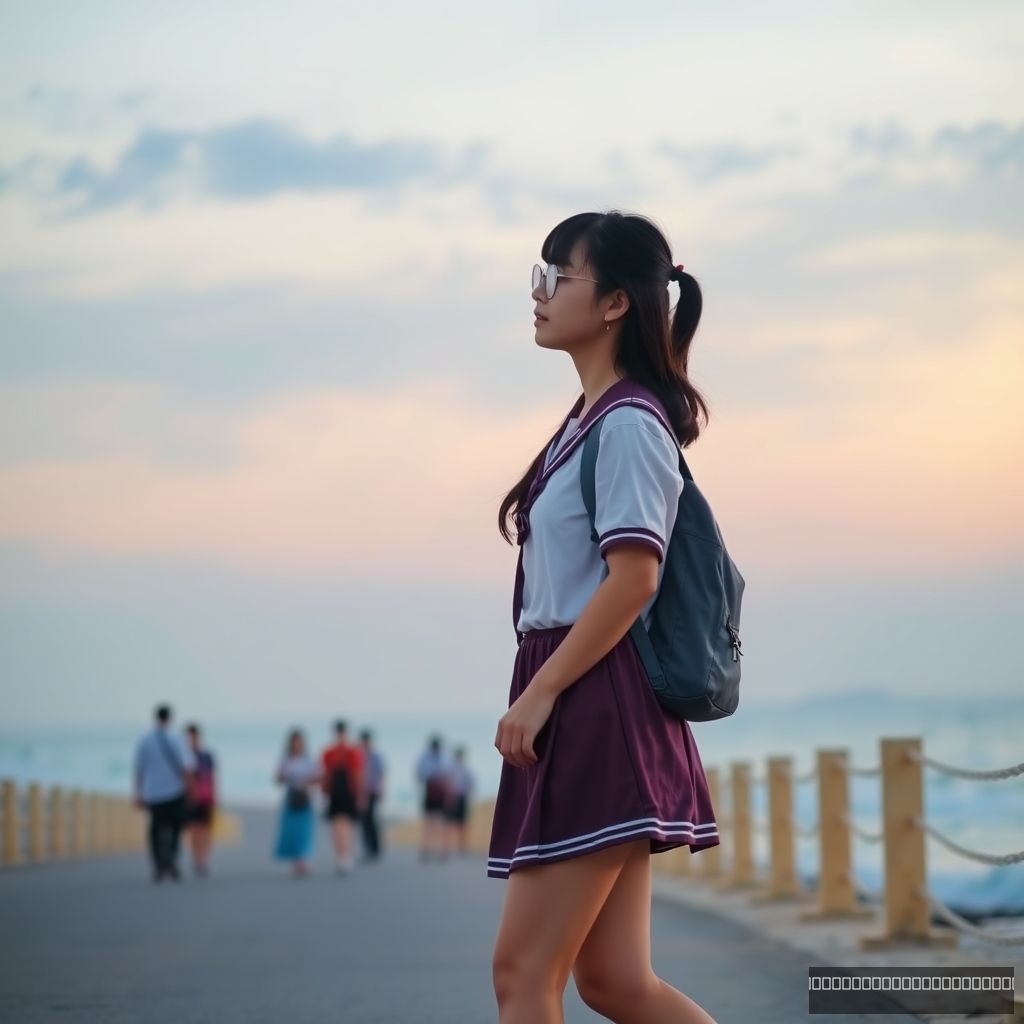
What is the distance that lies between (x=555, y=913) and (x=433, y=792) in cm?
2474

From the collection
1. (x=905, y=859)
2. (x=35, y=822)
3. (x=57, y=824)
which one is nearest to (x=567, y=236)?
(x=905, y=859)

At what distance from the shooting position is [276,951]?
1002 cm

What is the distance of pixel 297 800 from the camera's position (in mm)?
20766

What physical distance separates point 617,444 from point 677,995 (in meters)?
1.06

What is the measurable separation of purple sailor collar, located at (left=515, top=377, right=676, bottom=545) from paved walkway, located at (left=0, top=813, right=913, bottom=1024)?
3527mm

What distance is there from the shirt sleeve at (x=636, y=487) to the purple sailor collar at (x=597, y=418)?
7 centimetres

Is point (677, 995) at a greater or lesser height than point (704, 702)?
lesser

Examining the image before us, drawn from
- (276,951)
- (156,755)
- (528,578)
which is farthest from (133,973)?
(156,755)

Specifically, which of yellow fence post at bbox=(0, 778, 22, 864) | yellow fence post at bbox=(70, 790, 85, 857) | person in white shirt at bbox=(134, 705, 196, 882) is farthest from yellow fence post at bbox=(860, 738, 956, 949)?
yellow fence post at bbox=(70, 790, 85, 857)

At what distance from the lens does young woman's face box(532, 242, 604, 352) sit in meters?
→ 3.71

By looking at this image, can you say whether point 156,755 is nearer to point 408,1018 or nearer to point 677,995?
point 408,1018

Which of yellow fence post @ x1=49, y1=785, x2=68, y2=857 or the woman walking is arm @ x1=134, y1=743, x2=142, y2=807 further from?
the woman walking

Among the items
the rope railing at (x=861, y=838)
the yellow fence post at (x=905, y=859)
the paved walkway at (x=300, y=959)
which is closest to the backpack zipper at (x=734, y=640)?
the rope railing at (x=861, y=838)

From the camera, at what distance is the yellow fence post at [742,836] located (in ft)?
46.8
